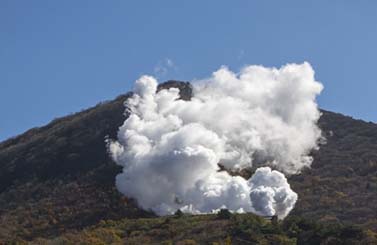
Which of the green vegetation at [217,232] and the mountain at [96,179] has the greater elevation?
the mountain at [96,179]

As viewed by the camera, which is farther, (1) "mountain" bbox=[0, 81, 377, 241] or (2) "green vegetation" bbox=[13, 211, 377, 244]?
(1) "mountain" bbox=[0, 81, 377, 241]

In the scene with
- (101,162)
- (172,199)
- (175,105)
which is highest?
(175,105)

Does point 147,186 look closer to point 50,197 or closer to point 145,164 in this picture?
point 145,164

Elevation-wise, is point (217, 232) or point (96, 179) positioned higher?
point (96, 179)

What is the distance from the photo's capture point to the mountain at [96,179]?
117062 mm

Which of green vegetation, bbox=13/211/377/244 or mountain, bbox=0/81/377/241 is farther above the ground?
mountain, bbox=0/81/377/241

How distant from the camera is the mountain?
11706 cm

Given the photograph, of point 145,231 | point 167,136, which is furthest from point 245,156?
point 145,231

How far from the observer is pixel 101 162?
464 feet

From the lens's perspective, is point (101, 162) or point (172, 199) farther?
point (101, 162)

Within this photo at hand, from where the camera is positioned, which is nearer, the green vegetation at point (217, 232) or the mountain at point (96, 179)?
the green vegetation at point (217, 232)

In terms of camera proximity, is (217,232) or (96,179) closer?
(217,232)

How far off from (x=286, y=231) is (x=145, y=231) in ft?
58.2

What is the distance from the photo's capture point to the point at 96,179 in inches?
5325
